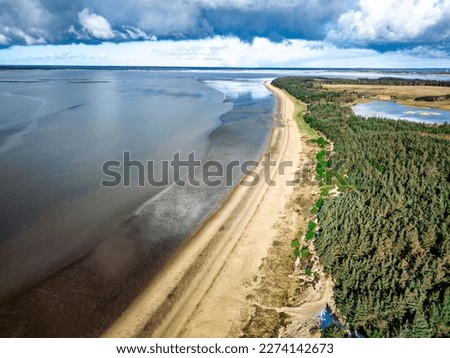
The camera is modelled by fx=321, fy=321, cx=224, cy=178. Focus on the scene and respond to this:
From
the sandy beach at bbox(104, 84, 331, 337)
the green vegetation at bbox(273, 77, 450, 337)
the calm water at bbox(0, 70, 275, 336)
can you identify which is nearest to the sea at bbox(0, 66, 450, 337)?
the calm water at bbox(0, 70, 275, 336)

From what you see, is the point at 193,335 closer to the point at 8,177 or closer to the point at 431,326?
the point at 431,326

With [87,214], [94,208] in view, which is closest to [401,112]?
[94,208]

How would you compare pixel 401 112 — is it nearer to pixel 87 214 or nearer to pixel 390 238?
pixel 390 238

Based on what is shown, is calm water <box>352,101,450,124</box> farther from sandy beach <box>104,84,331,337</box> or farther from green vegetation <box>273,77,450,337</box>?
sandy beach <box>104,84,331,337</box>

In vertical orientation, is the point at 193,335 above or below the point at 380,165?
below

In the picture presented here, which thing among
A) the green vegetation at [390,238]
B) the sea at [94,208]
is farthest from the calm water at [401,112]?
the sea at [94,208]

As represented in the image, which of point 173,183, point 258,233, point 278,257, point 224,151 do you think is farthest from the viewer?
point 224,151

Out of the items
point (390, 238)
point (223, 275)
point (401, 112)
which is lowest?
point (223, 275)

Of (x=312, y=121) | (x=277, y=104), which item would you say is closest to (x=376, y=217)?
(x=312, y=121)
